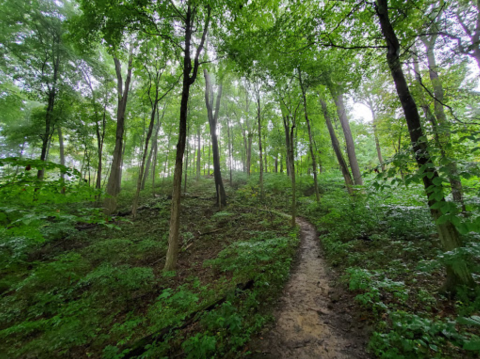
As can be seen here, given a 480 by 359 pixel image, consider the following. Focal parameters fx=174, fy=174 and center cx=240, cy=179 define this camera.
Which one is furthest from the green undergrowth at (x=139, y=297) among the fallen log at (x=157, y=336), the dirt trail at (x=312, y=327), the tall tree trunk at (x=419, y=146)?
the tall tree trunk at (x=419, y=146)

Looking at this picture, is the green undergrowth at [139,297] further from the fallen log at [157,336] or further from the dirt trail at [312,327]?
the dirt trail at [312,327]

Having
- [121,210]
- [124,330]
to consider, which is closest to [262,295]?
[124,330]

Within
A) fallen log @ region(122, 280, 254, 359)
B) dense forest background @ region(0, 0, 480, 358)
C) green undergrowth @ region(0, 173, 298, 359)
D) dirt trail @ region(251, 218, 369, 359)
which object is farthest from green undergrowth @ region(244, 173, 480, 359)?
fallen log @ region(122, 280, 254, 359)

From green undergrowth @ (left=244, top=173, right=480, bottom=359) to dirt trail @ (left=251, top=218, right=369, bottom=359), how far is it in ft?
1.03

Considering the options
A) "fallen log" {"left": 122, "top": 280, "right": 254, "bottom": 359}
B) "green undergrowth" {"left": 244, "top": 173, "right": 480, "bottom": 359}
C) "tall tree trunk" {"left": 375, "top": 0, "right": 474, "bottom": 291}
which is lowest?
"fallen log" {"left": 122, "top": 280, "right": 254, "bottom": 359}

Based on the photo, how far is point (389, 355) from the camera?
207cm

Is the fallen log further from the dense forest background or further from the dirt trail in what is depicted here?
the dirt trail

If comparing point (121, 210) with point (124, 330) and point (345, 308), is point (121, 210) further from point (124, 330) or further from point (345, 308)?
point (345, 308)

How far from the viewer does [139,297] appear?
13.7 ft

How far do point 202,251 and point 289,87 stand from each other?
839cm

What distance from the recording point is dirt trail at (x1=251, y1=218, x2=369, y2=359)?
8.22 feet

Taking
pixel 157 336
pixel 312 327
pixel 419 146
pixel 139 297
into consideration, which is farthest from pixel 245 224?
pixel 419 146

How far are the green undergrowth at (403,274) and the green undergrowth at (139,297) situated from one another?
1.64m

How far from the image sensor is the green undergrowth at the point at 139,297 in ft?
9.37
